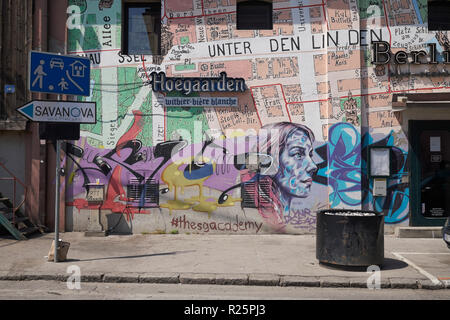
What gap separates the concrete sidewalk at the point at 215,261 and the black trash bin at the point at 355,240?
8.8 inches

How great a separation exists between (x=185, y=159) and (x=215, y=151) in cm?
79

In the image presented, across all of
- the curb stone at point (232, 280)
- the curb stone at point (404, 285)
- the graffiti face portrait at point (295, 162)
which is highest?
the graffiti face portrait at point (295, 162)

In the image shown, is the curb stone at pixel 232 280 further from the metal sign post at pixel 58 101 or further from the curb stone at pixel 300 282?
the metal sign post at pixel 58 101

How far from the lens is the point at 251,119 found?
10.9m

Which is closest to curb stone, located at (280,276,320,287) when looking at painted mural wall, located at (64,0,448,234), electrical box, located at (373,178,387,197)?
painted mural wall, located at (64,0,448,234)

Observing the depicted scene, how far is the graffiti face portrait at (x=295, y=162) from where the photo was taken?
35.7 ft

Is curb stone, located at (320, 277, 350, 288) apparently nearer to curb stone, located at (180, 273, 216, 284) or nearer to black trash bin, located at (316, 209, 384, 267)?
black trash bin, located at (316, 209, 384, 267)

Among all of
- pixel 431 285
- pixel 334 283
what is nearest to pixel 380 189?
pixel 431 285

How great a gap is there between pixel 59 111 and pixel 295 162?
5758 millimetres

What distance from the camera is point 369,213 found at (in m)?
7.92

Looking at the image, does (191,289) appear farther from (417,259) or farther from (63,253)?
(417,259)

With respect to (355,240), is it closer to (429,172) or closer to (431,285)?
(431,285)

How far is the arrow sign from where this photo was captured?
7.67 meters

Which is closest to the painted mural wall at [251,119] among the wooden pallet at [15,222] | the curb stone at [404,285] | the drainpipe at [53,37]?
the drainpipe at [53,37]
